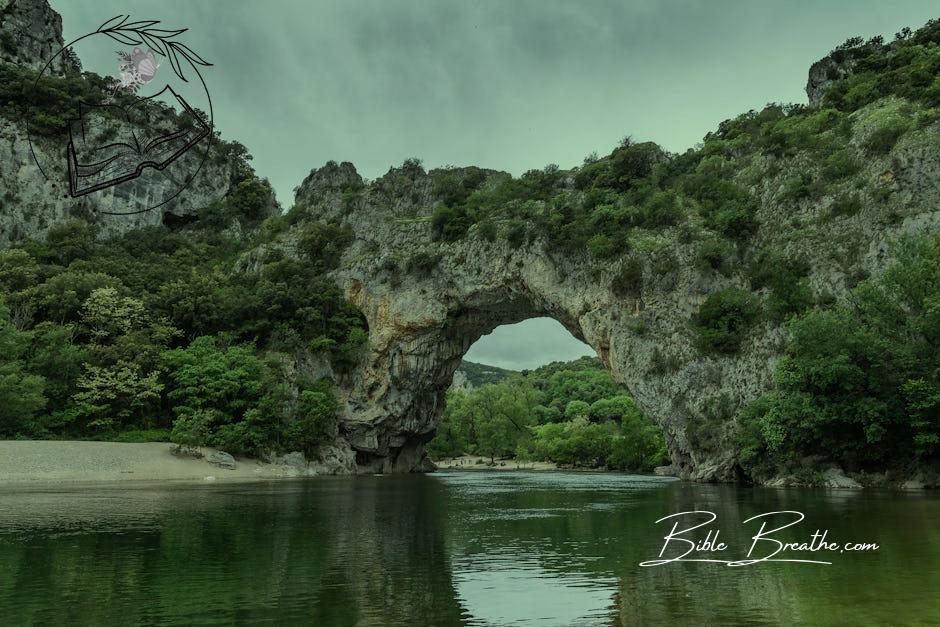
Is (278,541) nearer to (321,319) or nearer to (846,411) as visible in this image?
(846,411)

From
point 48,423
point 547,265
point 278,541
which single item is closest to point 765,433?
point 547,265

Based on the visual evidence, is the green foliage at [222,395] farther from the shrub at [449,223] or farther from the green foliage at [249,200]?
the green foliage at [249,200]

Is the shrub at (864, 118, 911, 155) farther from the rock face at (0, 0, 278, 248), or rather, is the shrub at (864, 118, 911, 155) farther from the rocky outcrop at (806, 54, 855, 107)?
the rock face at (0, 0, 278, 248)

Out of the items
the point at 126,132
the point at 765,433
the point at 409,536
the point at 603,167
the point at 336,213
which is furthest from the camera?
the point at 126,132

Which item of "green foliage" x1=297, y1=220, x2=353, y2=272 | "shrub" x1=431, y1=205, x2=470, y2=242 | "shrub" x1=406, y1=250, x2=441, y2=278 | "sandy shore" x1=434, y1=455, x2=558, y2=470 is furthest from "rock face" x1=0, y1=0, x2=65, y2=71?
"sandy shore" x1=434, y1=455, x2=558, y2=470

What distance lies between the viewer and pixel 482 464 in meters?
90.1

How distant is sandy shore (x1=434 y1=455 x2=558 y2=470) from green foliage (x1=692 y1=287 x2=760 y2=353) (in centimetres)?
4545

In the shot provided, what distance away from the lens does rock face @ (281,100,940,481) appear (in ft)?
124

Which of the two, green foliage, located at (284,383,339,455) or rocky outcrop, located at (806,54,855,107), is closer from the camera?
green foliage, located at (284,383,339,455)

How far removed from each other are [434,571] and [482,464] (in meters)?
81.5

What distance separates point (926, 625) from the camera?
22.4 feet

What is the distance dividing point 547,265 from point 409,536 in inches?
1409

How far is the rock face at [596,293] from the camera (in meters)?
37.9

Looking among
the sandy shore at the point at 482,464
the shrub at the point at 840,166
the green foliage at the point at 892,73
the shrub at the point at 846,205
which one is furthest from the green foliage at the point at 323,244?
the green foliage at the point at 892,73
